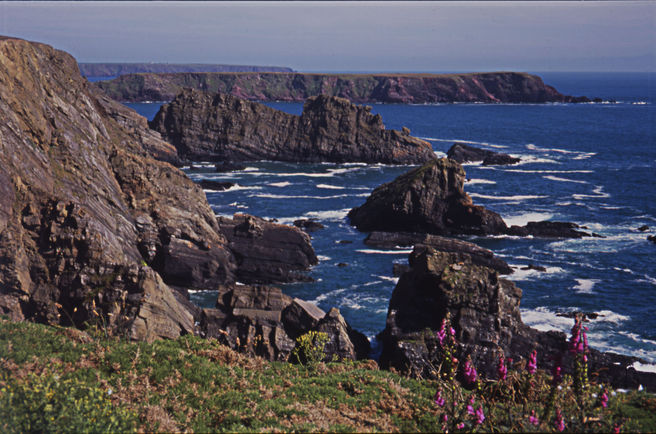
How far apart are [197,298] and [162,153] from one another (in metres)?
67.2

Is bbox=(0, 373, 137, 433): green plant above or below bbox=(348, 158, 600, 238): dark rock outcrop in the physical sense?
above

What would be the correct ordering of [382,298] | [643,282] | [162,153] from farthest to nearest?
[162,153] < [643,282] < [382,298]

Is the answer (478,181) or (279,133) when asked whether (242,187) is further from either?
(478,181)

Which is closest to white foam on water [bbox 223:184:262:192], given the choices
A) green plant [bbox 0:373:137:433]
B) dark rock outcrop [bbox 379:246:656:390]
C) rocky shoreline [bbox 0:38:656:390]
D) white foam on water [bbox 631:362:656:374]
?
rocky shoreline [bbox 0:38:656:390]

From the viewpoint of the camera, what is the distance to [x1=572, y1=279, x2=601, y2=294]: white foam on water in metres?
45.7

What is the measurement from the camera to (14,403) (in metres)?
10.8

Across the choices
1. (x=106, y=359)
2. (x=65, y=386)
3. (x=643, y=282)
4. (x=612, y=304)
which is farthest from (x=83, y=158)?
(x=643, y=282)

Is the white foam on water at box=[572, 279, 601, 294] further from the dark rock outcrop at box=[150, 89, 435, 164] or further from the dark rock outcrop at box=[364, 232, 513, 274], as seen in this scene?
the dark rock outcrop at box=[150, 89, 435, 164]

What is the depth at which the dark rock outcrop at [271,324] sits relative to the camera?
26.9m

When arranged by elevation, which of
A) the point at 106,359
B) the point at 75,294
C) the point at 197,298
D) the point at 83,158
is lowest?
the point at 197,298

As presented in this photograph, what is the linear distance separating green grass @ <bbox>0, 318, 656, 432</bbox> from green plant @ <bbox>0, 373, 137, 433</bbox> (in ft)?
0.08

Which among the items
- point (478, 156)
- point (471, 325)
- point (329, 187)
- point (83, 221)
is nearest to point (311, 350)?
point (471, 325)

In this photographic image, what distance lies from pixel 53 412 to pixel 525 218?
220ft

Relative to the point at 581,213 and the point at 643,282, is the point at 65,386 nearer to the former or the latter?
the point at 643,282
